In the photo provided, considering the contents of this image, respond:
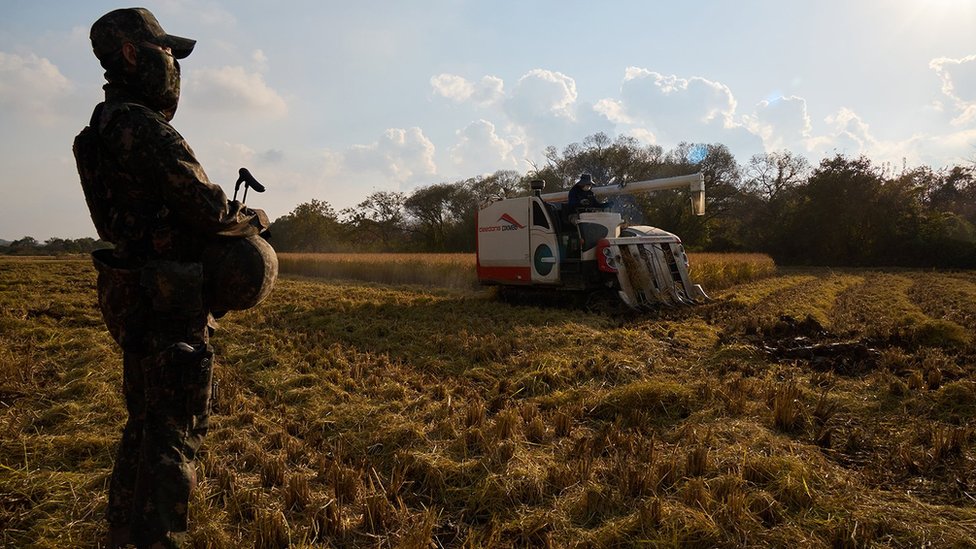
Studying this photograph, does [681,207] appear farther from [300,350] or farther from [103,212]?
[103,212]

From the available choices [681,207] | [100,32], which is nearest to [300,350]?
[100,32]

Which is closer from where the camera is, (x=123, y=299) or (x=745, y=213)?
(x=123, y=299)

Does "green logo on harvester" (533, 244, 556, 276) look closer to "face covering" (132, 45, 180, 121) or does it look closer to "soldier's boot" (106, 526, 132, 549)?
"face covering" (132, 45, 180, 121)

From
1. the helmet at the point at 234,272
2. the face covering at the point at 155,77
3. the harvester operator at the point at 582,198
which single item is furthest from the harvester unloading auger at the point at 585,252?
the face covering at the point at 155,77

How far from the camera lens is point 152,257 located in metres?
2.18

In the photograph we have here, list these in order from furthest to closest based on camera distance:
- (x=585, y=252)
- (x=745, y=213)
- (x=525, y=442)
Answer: (x=745, y=213)
(x=585, y=252)
(x=525, y=442)

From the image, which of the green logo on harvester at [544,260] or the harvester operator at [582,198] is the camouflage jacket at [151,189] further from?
the harvester operator at [582,198]

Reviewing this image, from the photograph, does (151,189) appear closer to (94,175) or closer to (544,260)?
(94,175)

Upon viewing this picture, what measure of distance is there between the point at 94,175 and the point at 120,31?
2.11 ft

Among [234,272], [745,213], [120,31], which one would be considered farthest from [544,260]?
[745,213]

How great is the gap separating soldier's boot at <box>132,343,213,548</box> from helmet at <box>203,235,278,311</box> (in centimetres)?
26

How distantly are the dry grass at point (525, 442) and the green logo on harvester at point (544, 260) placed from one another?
122 inches

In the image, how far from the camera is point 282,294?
40.6 feet

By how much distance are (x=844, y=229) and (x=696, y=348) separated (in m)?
31.4
